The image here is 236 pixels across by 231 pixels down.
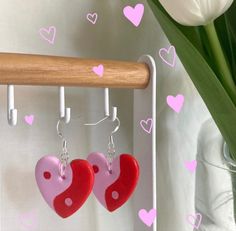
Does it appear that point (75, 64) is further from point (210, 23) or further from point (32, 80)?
point (210, 23)

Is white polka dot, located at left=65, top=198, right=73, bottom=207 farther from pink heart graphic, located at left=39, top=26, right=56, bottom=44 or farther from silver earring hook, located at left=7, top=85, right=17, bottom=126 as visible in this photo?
pink heart graphic, located at left=39, top=26, right=56, bottom=44

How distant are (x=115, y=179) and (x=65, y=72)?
0.16 metres

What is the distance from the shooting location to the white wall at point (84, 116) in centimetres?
63

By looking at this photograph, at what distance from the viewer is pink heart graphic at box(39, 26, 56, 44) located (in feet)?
2.15

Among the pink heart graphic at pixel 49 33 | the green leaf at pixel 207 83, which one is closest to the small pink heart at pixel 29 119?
the pink heart graphic at pixel 49 33

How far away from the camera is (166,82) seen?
76 cm

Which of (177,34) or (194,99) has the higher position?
(177,34)

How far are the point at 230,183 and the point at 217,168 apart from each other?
3 centimetres

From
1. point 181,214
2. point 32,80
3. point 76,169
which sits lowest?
point 181,214

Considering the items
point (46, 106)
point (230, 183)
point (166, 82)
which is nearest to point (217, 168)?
point (230, 183)

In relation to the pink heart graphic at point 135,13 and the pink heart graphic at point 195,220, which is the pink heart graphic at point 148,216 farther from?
the pink heart graphic at point 135,13

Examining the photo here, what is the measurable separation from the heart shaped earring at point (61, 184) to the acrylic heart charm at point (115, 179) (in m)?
0.05

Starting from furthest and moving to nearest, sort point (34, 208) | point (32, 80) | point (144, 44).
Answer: point (144, 44)
point (34, 208)
point (32, 80)

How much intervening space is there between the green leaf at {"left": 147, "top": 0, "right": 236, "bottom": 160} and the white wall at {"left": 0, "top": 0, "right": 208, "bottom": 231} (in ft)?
0.47
